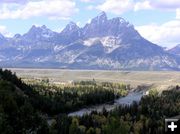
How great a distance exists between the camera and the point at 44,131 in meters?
98.3

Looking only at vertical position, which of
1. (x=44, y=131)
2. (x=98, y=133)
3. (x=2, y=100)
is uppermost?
(x=2, y=100)

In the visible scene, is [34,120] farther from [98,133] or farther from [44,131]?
[98,133]

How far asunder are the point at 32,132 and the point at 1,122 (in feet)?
31.1

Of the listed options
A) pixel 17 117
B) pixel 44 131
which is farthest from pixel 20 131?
pixel 44 131

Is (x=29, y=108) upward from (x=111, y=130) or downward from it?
upward

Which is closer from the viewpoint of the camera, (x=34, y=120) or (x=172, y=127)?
(x=172, y=127)

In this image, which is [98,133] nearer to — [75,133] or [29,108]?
[75,133]

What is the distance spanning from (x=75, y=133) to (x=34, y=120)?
179 ft

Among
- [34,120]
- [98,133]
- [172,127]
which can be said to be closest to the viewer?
[172,127]

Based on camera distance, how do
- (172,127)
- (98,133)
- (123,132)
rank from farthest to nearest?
(98,133) → (123,132) → (172,127)

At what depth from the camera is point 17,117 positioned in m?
87.9

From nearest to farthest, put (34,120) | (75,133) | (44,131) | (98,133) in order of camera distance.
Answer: (34,120), (44,131), (75,133), (98,133)

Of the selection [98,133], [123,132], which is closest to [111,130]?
[123,132]

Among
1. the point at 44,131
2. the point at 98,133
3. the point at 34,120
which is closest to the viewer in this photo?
the point at 34,120
